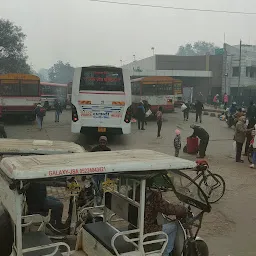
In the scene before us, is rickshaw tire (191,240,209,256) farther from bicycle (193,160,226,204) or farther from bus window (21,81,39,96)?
bus window (21,81,39,96)

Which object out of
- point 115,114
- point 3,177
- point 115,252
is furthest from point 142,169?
point 115,114

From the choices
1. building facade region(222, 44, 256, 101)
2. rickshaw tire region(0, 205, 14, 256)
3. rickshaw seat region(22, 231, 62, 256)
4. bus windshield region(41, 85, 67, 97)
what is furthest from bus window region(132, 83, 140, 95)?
rickshaw tire region(0, 205, 14, 256)

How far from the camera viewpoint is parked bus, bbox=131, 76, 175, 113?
2589 cm

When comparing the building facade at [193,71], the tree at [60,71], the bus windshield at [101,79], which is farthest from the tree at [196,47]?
the bus windshield at [101,79]

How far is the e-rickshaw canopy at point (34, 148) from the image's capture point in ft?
19.9

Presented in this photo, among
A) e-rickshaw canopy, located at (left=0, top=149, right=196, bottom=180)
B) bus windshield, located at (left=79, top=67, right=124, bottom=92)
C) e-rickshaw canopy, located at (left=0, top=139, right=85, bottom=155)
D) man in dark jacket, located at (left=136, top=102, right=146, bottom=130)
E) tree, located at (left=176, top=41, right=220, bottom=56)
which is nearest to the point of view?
e-rickshaw canopy, located at (left=0, top=149, right=196, bottom=180)

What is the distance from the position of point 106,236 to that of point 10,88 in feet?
63.8

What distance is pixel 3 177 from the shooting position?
12.8ft

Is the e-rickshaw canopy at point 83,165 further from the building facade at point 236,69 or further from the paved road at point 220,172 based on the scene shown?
the building facade at point 236,69

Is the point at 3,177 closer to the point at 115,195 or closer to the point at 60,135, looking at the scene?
the point at 115,195

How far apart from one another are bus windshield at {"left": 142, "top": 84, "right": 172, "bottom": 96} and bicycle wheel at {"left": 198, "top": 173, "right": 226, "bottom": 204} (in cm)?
1768

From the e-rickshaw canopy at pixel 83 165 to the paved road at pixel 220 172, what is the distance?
8.73ft

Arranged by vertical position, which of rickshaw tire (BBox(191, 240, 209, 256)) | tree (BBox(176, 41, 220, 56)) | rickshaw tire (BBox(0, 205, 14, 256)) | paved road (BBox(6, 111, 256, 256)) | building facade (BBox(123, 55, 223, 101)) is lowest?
paved road (BBox(6, 111, 256, 256))

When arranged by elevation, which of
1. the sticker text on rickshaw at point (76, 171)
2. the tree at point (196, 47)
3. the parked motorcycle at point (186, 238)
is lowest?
the parked motorcycle at point (186, 238)
